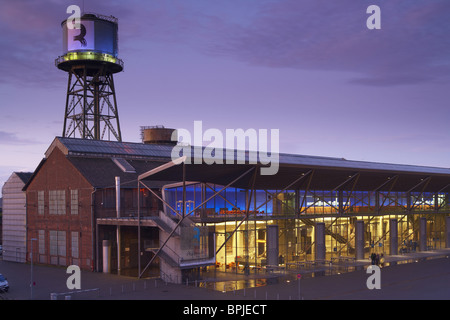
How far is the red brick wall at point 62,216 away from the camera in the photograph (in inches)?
1950

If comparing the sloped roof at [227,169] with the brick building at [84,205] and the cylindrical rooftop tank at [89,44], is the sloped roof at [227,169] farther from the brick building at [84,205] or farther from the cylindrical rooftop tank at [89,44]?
the cylindrical rooftop tank at [89,44]

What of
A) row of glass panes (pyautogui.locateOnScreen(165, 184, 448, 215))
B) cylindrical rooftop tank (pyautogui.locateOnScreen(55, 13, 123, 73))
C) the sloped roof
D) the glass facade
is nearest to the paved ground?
the glass facade

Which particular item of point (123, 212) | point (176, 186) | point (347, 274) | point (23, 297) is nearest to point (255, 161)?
point (176, 186)

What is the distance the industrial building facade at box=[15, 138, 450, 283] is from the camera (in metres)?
43.5

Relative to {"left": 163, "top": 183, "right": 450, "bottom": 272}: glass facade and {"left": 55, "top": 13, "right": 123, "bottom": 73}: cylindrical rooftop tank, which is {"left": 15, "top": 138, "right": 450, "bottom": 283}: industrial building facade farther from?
{"left": 55, "top": 13, "right": 123, "bottom": 73}: cylindrical rooftop tank

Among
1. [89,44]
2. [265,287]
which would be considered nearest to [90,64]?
[89,44]

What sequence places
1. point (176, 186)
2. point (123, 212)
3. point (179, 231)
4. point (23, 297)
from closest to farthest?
point (23, 297) < point (179, 231) < point (176, 186) < point (123, 212)

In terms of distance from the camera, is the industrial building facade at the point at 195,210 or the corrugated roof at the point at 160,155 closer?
the industrial building facade at the point at 195,210

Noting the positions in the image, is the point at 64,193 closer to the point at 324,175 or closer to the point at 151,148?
the point at 151,148

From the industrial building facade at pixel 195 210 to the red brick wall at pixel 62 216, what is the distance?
0.10 meters

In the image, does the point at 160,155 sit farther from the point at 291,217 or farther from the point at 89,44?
the point at 89,44

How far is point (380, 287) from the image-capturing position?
36.6 meters

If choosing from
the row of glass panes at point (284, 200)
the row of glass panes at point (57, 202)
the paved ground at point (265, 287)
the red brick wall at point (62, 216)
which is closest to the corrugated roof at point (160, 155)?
the red brick wall at point (62, 216)

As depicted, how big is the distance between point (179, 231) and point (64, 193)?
56.4 feet
